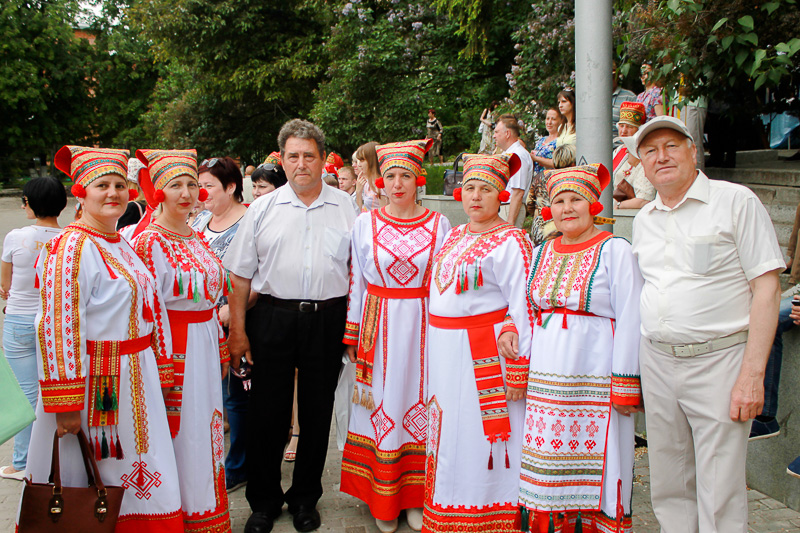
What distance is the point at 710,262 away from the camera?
2.88 meters

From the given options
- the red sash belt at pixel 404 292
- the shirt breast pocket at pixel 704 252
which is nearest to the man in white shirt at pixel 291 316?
the red sash belt at pixel 404 292

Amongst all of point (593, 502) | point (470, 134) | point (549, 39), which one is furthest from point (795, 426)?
point (470, 134)

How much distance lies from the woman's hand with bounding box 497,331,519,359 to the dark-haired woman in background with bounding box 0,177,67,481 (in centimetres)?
327

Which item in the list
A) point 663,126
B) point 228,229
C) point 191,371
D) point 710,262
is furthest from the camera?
point 228,229

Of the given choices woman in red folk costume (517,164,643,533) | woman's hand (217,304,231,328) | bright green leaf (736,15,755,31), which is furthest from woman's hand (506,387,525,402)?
bright green leaf (736,15,755,31)

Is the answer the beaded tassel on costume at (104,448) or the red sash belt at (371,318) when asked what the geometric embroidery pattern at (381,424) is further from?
the beaded tassel on costume at (104,448)

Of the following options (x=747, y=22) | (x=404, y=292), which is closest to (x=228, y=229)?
(x=404, y=292)

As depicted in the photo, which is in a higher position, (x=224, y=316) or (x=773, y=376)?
(x=224, y=316)

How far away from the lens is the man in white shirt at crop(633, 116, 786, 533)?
2.82 meters

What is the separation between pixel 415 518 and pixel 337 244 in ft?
5.50

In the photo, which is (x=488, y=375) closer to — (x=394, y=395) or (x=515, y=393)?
(x=515, y=393)

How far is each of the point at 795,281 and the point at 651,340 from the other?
191 centimetres

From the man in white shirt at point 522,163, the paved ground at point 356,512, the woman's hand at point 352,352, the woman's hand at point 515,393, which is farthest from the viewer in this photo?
the man in white shirt at point 522,163

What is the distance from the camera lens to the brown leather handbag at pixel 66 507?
2928mm
